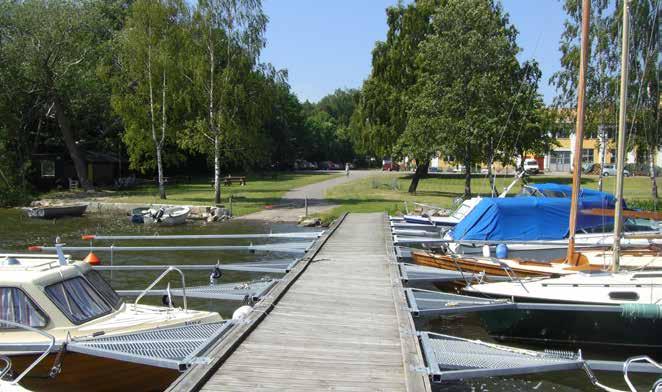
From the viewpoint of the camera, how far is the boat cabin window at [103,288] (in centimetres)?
1180

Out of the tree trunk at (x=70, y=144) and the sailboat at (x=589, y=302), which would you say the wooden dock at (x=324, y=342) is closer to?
the sailboat at (x=589, y=302)

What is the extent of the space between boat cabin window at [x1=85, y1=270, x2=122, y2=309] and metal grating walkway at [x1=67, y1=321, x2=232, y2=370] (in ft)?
5.96

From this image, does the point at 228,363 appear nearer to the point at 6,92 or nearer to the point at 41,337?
the point at 41,337

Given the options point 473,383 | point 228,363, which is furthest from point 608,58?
point 228,363

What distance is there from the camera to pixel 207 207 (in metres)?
41.3

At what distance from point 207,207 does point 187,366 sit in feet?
111

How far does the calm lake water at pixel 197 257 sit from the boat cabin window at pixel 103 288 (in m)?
5.47

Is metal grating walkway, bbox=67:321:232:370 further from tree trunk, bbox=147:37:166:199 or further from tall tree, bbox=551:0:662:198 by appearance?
tree trunk, bbox=147:37:166:199

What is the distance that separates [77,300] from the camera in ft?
36.6

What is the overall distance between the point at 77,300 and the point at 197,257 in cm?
1559

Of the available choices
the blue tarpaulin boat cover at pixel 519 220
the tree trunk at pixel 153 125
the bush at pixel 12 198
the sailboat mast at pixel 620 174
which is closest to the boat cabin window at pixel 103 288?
the sailboat mast at pixel 620 174

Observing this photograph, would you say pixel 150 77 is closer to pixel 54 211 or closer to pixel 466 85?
pixel 54 211

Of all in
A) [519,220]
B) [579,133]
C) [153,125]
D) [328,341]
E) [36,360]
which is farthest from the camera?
[153,125]

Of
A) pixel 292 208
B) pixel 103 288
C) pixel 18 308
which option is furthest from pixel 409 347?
pixel 292 208
